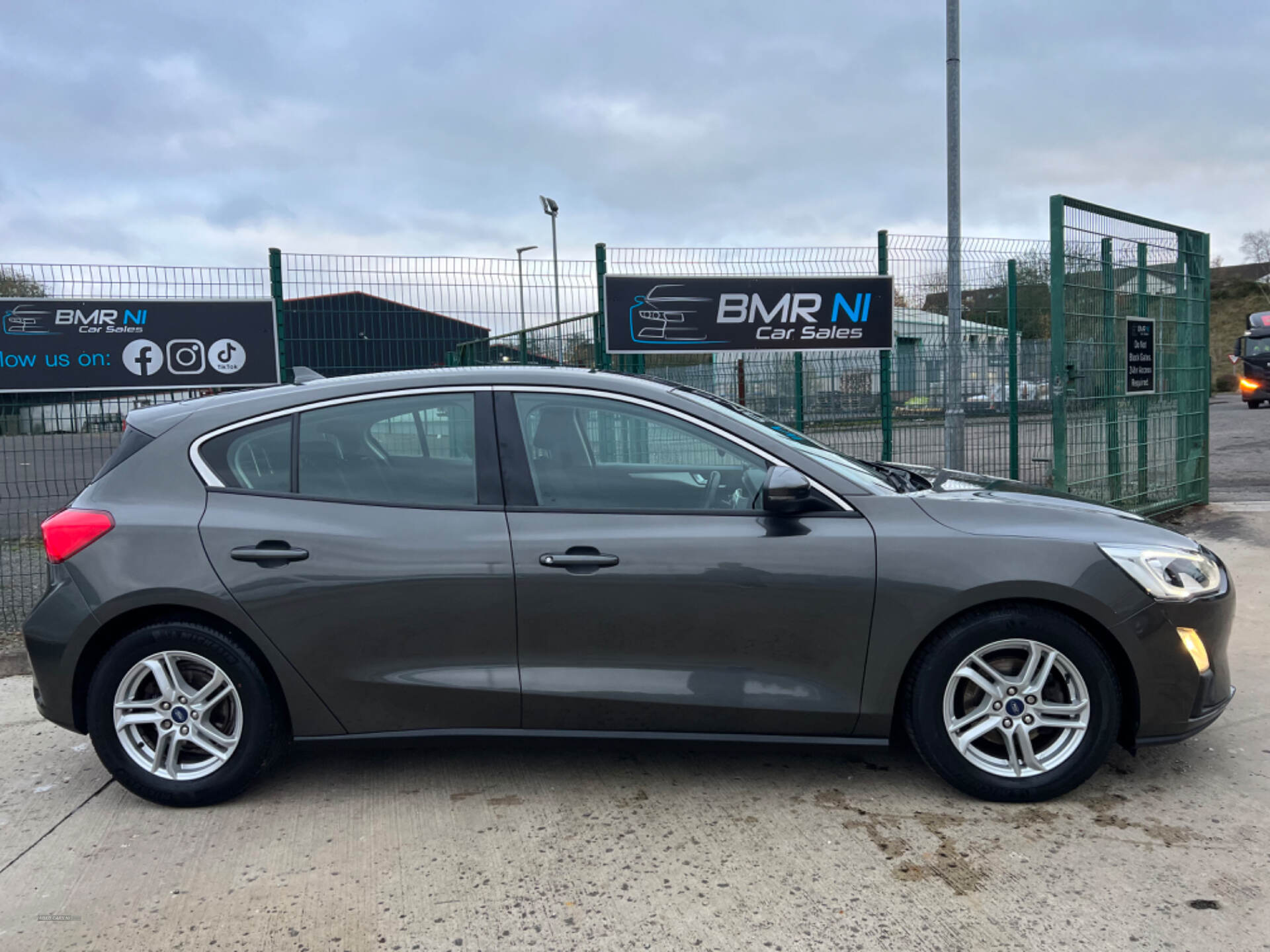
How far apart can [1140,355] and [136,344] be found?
27.2 ft

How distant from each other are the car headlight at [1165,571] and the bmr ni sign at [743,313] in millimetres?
4667

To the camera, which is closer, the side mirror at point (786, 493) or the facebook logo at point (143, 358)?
the side mirror at point (786, 493)

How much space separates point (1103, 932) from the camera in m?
2.72

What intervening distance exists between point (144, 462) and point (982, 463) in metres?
7.58

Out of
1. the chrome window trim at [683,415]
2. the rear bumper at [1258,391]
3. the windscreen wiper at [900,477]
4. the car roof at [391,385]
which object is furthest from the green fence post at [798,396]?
the rear bumper at [1258,391]

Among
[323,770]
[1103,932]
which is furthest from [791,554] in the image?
[323,770]

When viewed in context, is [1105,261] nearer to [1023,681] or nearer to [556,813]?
[1023,681]

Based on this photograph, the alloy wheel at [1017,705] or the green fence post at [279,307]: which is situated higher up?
the green fence post at [279,307]

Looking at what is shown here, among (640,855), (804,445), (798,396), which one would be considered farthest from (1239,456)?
(640,855)

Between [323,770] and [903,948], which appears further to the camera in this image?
[323,770]

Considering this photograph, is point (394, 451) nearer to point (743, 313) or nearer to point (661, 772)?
point (661, 772)

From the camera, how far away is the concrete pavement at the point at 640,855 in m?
2.80

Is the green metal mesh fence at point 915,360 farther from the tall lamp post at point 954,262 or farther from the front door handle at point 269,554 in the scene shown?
the front door handle at point 269,554

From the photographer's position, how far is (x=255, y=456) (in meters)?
3.69
